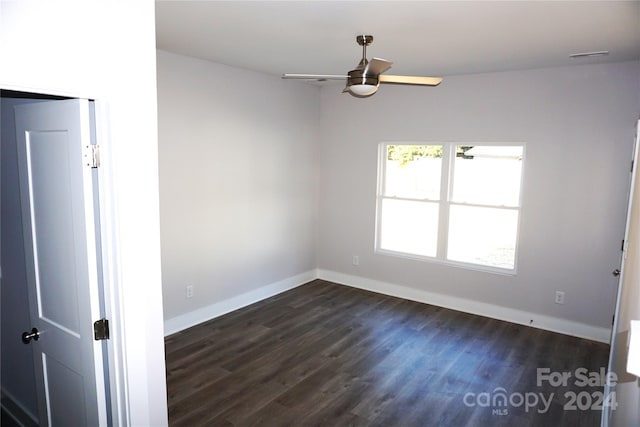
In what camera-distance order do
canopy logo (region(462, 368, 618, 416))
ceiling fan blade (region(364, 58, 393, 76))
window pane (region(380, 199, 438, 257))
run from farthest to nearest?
1. window pane (region(380, 199, 438, 257))
2. canopy logo (region(462, 368, 618, 416))
3. ceiling fan blade (region(364, 58, 393, 76))

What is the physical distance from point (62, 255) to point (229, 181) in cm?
283

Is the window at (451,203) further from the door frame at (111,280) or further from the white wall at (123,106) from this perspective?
the door frame at (111,280)

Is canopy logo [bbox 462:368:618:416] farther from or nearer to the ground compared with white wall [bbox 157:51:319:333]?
nearer to the ground

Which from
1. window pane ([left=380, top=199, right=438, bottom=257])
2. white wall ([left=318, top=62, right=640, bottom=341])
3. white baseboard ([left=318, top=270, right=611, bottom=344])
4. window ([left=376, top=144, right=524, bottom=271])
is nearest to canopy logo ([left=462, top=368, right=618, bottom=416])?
white baseboard ([left=318, top=270, right=611, bottom=344])

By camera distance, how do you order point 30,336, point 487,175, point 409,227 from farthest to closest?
point 409,227
point 487,175
point 30,336

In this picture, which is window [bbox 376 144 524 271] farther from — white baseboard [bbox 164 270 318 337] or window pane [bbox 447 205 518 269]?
white baseboard [bbox 164 270 318 337]

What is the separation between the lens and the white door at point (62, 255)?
1.82 meters

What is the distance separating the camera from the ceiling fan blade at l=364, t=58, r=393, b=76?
8.65 feet

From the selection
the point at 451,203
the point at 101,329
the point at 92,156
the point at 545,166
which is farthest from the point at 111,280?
the point at 545,166

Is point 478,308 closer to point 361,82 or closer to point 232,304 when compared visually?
point 232,304

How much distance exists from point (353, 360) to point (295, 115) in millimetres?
3267

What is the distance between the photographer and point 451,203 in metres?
5.17

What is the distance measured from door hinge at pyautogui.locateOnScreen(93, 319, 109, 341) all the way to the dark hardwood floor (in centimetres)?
135

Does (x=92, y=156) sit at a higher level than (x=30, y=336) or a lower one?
higher
